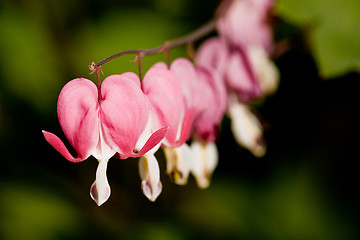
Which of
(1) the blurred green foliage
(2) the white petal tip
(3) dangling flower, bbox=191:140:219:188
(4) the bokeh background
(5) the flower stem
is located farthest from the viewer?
(4) the bokeh background

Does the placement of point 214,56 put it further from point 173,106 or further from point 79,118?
point 79,118

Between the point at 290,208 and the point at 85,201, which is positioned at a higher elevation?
the point at 85,201

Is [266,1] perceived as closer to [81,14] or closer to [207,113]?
[207,113]

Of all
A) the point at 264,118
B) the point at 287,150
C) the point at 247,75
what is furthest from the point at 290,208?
the point at 247,75

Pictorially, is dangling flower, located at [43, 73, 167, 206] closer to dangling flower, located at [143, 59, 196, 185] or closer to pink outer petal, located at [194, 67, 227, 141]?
dangling flower, located at [143, 59, 196, 185]

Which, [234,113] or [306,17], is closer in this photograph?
[306,17]

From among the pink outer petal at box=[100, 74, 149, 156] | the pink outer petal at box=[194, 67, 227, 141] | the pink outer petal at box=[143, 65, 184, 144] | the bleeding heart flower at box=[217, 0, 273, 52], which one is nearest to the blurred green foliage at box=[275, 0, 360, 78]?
the bleeding heart flower at box=[217, 0, 273, 52]

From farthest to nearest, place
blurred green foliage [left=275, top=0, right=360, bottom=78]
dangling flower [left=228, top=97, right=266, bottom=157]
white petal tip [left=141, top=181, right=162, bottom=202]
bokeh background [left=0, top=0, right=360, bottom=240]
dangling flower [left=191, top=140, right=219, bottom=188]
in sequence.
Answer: bokeh background [left=0, top=0, right=360, bottom=240] < dangling flower [left=228, top=97, right=266, bottom=157] < dangling flower [left=191, top=140, right=219, bottom=188] < blurred green foliage [left=275, top=0, right=360, bottom=78] < white petal tip [left=141, top=181, right=162, bottom=202]

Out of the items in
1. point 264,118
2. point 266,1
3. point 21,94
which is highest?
point 21,94
